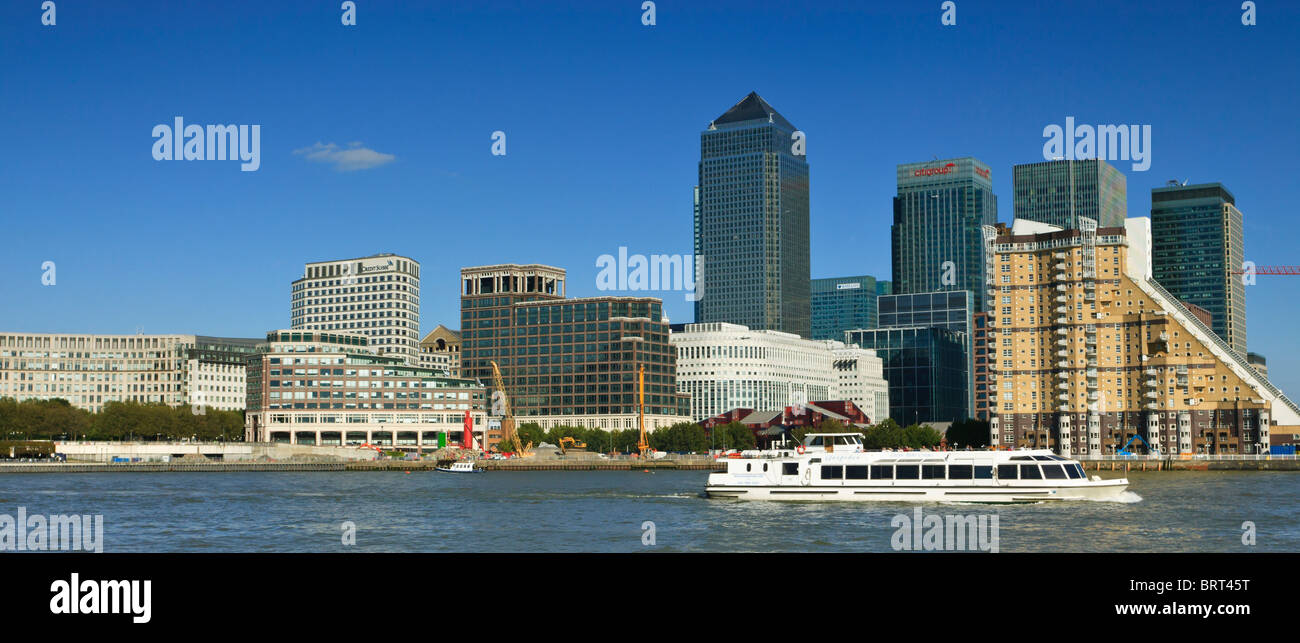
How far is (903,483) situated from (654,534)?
2700 cm

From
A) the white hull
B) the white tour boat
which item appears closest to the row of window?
the white tour boat

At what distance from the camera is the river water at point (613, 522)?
54.6 meters

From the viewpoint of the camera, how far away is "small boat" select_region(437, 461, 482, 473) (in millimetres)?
188387

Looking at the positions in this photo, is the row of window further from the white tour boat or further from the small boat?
the small boat

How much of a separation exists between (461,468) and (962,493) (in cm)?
12143

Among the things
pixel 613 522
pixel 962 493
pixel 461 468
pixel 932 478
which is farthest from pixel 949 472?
pixel 461 468

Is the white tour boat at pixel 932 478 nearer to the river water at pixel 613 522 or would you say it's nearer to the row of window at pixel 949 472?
the row of window at pixel 949 472

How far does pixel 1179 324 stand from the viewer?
653 feet

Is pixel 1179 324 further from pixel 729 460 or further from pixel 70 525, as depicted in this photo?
pixel 70 525

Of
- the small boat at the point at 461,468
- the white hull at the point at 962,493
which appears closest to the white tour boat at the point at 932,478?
the white hull at the point at 962,493

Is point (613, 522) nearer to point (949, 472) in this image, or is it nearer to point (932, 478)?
point (932, 478)

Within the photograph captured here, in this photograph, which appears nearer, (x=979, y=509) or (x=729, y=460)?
(x=979, y=509)

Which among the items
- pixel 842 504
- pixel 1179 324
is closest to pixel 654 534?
pixel 842 504
